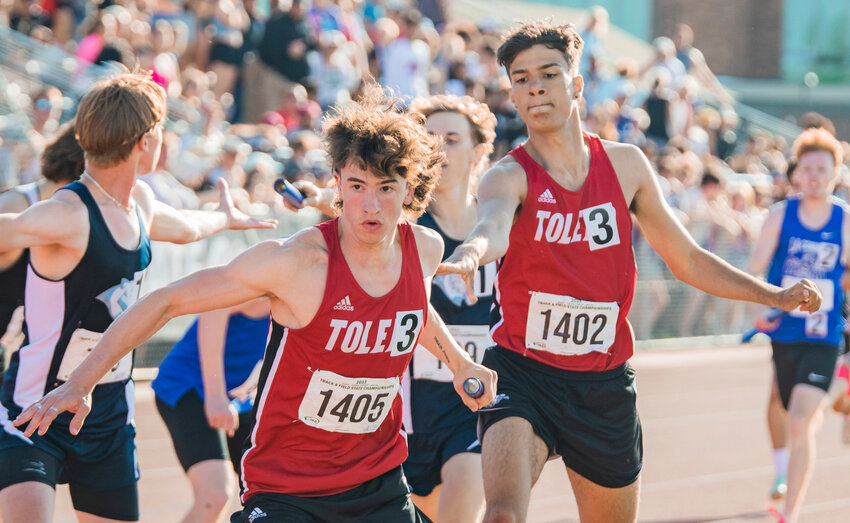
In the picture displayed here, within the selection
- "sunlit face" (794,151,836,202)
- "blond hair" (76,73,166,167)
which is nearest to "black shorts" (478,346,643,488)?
"blond hair" (76,73,166,167)

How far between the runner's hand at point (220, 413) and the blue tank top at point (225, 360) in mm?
361

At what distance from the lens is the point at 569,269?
464 cm

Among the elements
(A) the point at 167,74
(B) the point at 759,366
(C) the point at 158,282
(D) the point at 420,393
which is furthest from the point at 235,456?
(B) the point at 759,366

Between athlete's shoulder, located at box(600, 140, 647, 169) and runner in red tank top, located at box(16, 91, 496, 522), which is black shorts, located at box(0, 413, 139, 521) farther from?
athlete's shoulder, located at box(600, 140, 647, 169)

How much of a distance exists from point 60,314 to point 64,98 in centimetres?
820

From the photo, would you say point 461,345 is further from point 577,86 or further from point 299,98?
point 299,98

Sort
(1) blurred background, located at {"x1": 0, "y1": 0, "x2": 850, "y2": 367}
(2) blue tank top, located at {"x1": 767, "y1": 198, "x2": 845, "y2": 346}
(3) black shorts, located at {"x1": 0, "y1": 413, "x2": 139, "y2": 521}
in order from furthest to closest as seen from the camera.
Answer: (1) blurred background, located at {"x1": 0, "y1": 0, "x2": 850, "y2": 367}, (2) blue tank top, located at {"x1": 767, "y1": 198, "x2": 845, "y2": 346}, (3) black shorts, located at {"x1": 0, "y1": 413, "x2": 139, "y2": 521}

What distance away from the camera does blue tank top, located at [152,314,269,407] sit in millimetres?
5586

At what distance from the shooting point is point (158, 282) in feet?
38.5

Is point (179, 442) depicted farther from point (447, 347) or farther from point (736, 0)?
point (736, 0)

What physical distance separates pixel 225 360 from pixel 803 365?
3.88 metres

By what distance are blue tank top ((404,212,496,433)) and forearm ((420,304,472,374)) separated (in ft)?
4.13

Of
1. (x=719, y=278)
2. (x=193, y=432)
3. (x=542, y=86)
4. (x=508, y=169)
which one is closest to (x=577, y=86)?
(x=542, y=86)

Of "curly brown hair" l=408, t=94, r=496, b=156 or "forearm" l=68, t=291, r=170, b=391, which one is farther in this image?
"curly brown hair" l=408, t=94, r=496, b=156
